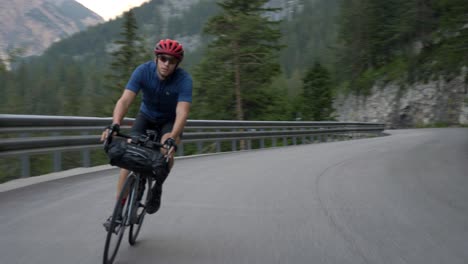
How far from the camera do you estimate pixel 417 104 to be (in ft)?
174

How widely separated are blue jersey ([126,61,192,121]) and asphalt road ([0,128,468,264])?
4.10 feet

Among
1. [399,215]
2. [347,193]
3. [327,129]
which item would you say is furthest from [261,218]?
[327,129]

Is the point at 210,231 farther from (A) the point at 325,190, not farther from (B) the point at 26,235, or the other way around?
(A) the point at 325,190

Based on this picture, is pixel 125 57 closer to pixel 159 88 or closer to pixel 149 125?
pixel 149 125

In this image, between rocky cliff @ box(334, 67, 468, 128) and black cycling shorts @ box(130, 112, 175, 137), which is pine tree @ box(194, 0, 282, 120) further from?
black cycling shorts @ box(130, 112, 175, 137)

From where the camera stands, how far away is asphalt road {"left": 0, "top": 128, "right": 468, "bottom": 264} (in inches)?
167

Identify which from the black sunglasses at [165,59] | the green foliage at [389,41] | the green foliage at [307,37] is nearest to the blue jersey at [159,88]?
the black sunglasses at [165,59]

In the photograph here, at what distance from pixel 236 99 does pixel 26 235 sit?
2791 cm

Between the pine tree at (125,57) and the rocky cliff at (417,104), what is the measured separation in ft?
92.1

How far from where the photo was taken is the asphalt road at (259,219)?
4254mm

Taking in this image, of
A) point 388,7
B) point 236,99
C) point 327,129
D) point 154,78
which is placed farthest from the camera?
point 388,7

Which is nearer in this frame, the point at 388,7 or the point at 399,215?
the point at 399,215

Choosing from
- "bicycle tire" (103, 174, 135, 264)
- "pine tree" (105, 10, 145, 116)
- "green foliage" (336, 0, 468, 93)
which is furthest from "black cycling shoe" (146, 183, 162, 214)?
"green foliage" (336, 0, 468, 93)

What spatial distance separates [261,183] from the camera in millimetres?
8383
